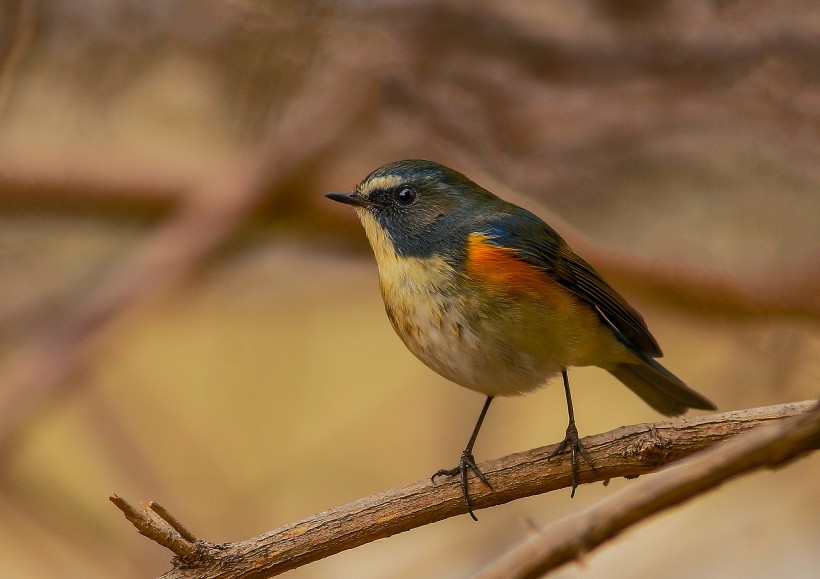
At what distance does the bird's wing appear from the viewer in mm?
3238

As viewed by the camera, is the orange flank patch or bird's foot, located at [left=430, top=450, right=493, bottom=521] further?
the orange flank patch

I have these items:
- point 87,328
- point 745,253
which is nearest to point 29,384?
point 87,328

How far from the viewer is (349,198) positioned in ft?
11.2

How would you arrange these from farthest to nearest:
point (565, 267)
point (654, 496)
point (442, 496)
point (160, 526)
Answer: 1. point (565, 267)
2. point (442, 496)
3. point (160, 526)
4. point (654, 496)

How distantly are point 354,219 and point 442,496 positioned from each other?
2.35 metres

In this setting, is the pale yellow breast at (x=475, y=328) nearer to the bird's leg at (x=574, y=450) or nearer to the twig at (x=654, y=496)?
the bird's leg at (x=574, y=450)

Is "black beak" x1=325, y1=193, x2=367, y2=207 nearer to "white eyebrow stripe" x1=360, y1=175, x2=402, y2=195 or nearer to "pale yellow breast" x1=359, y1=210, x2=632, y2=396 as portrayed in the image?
"white eyebrow stripe" x1=360, y1=175, x2=402, y2=195

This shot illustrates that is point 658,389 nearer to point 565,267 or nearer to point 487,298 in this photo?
point 565,267

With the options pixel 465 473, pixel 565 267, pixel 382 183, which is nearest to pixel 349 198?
pixel 382 183

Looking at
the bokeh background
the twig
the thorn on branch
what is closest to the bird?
the thorn on branch

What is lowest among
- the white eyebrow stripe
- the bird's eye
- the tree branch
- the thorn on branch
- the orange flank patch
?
the tree branch

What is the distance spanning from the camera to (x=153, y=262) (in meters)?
4.66

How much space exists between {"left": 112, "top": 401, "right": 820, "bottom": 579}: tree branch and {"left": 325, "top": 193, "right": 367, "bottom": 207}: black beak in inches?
42.9

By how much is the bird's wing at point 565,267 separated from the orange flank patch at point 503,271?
6cm
